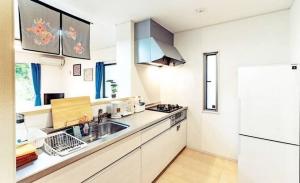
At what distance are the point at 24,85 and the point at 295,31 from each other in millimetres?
6277

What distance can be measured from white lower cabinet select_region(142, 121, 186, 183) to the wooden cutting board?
802 millimetres

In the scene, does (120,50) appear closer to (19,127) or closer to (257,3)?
(19,127)

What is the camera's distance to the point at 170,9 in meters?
2.19

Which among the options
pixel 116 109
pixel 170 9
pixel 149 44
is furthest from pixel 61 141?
pixel 170 9

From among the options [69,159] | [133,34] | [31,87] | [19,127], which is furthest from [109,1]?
[31,87]

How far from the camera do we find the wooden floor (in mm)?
2127

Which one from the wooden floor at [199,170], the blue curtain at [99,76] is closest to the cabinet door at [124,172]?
the wooden floor at [199,170]

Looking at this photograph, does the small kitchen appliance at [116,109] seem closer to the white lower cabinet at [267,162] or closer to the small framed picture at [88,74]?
the white lower cabinet at [267,162]

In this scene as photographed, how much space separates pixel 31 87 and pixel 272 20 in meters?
6.11

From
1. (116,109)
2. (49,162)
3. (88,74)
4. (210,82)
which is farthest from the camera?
(88,74)

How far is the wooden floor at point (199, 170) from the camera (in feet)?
6.98

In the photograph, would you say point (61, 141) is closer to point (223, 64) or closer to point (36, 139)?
point (36, 139)

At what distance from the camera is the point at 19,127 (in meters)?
1.18

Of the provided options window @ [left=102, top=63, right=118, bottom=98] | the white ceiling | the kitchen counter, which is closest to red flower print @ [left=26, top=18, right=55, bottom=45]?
the white ceiling
